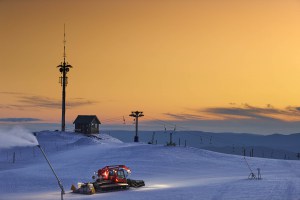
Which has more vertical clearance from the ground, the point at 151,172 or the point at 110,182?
Result: the point at 110,182

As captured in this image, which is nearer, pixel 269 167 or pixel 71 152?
pixel 269 167

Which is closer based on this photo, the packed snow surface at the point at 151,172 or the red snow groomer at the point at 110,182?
the packed snow surface at the point at 151,172

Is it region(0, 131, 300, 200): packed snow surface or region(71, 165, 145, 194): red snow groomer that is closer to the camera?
region(0, 131, 300, 200): packed snow surface

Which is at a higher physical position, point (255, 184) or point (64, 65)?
point (64, 65)

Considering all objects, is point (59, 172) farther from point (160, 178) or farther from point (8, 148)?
point (8, 148)

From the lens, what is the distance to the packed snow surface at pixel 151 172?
4069 centimetres

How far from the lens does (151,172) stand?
57281mm

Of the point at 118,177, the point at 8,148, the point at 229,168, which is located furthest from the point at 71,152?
the point at 118,177

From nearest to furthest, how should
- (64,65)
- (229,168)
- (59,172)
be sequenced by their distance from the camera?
(59,172) < (229,168) < (64,65)

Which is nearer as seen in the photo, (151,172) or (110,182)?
(110,182)

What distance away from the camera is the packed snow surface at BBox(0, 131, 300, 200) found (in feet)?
133

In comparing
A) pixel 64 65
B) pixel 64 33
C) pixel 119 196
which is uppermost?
pixel 64 33

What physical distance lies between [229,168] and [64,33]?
59733 millimetres

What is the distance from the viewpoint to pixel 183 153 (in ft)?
232
